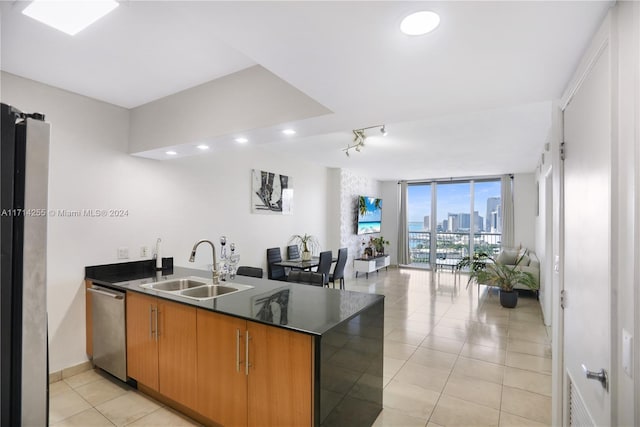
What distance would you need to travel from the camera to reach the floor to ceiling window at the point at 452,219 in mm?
8258

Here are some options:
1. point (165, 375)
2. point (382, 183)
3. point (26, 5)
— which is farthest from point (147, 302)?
point (382, 183)

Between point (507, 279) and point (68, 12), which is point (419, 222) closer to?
point (507, 279)

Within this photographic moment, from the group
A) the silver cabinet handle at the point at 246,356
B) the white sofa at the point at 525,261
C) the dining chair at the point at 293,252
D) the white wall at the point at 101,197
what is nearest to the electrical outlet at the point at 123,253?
the white wall at the point at 101,197

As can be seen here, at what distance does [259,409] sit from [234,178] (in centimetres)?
329

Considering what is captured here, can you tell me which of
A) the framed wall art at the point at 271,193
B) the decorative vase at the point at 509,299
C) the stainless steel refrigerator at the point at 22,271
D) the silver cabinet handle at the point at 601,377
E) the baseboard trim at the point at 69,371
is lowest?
the baseboard trim at the point at 69,371

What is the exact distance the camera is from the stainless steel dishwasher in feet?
8.49

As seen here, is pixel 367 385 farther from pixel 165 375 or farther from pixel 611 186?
pixel 611 186

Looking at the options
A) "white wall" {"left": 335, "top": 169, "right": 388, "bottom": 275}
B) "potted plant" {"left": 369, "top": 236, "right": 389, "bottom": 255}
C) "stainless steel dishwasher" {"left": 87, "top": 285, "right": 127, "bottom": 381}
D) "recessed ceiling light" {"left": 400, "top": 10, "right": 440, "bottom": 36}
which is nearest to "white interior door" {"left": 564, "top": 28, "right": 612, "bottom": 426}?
"recessed ceiling light" {"left": 400, "top": 10, "right": 440, "bottom": 36}

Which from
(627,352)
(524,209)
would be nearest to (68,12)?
(627,352)

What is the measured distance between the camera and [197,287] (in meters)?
2.63

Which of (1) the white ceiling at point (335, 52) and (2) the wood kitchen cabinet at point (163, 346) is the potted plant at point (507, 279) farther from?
(2) the wood kitchen cabinet at point (163, 346)

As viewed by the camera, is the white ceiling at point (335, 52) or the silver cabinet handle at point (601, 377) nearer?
the silver cabinet handle at point (601, 377)

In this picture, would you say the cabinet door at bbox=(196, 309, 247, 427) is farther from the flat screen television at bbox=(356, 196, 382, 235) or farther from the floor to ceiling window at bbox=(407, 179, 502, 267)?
the floor to ceiling window at bbox=(407, 179, 502, 267)

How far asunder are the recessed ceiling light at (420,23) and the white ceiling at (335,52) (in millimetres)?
31
